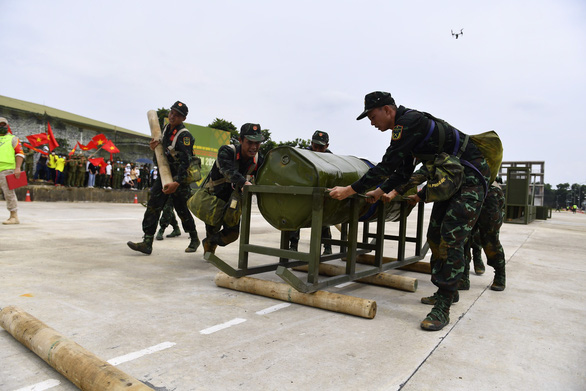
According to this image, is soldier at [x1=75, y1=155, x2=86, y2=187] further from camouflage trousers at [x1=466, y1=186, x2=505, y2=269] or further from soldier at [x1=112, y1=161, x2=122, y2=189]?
camouflage trousers at [x1=466, y1=186, x2=505, y2=269]

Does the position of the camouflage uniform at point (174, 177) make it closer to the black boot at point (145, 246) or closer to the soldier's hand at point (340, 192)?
the black boot at point (145, 246)

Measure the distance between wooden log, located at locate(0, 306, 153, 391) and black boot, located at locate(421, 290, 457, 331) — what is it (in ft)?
6.37

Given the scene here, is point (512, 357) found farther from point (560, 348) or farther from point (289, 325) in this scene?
point (289, 325)

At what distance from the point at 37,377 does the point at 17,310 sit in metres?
0.65

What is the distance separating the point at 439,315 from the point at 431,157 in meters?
1.21

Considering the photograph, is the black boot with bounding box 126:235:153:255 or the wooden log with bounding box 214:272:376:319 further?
the black boot with bounding box 126:235:153:255

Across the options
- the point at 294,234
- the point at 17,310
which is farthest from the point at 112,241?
the point at 17,310

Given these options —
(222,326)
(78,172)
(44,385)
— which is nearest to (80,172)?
(78,172)

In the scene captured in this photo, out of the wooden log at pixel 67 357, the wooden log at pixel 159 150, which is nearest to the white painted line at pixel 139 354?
the wooden log at pixel 67 357

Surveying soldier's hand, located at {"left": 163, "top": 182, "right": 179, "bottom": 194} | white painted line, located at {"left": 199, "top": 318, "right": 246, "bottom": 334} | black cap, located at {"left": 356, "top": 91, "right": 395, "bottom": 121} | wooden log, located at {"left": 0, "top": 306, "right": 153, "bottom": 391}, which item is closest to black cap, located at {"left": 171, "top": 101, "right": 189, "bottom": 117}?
soldier's hand, located at {"left": 163, "top": 182, "right": 179, "bottom": 194}

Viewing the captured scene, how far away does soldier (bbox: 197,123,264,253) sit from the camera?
4.03 meters

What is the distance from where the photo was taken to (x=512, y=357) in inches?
93.2

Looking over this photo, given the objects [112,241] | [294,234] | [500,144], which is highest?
[500,144]

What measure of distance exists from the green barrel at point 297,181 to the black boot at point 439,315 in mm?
1060
